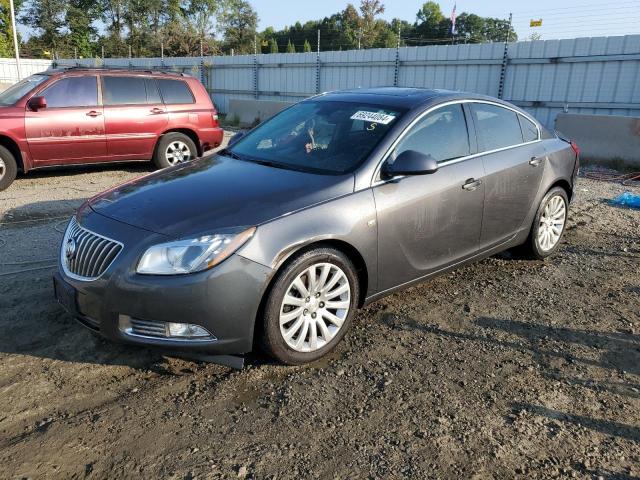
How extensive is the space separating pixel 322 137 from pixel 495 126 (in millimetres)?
1626

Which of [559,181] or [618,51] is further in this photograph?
[618,51]

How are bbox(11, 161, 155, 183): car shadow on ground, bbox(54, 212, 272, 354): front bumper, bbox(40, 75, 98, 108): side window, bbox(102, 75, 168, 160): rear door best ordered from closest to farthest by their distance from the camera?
bbox(54, 212, 272, 354): front bumper < bbox(40, 75, 98, 108): side window < bbox(102, 75, 168, 160): rear door < bbox(11, 161, 155, 183): car shadow on ground

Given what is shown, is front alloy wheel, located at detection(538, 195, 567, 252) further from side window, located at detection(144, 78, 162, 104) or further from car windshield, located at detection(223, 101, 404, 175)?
side window, located at detection(144, 78, 162, 104)

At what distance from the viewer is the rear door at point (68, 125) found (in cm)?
805

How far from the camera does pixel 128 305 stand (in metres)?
3.03

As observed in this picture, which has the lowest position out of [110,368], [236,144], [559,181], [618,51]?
[110,368]

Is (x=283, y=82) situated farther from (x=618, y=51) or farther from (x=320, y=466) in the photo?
(x=320, y=466)

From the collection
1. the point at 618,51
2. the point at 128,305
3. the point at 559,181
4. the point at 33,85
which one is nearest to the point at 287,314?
the point at 128,305

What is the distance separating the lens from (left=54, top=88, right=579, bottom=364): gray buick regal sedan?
304 cm

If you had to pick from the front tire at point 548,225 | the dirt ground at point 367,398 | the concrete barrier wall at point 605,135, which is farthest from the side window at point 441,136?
the concrete barrier wall at point 605,135

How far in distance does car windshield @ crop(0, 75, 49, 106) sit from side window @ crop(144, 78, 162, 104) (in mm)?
1527

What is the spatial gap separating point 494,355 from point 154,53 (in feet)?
183

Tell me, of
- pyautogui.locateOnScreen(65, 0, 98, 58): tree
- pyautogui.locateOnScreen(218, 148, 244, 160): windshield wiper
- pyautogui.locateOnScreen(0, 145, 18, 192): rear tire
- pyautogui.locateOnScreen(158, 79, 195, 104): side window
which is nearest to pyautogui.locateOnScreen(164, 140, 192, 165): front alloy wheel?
pyautogui.locateOnScreen(158, 79, 195, 104): side window

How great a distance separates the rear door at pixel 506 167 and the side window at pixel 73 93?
20.9 feet
